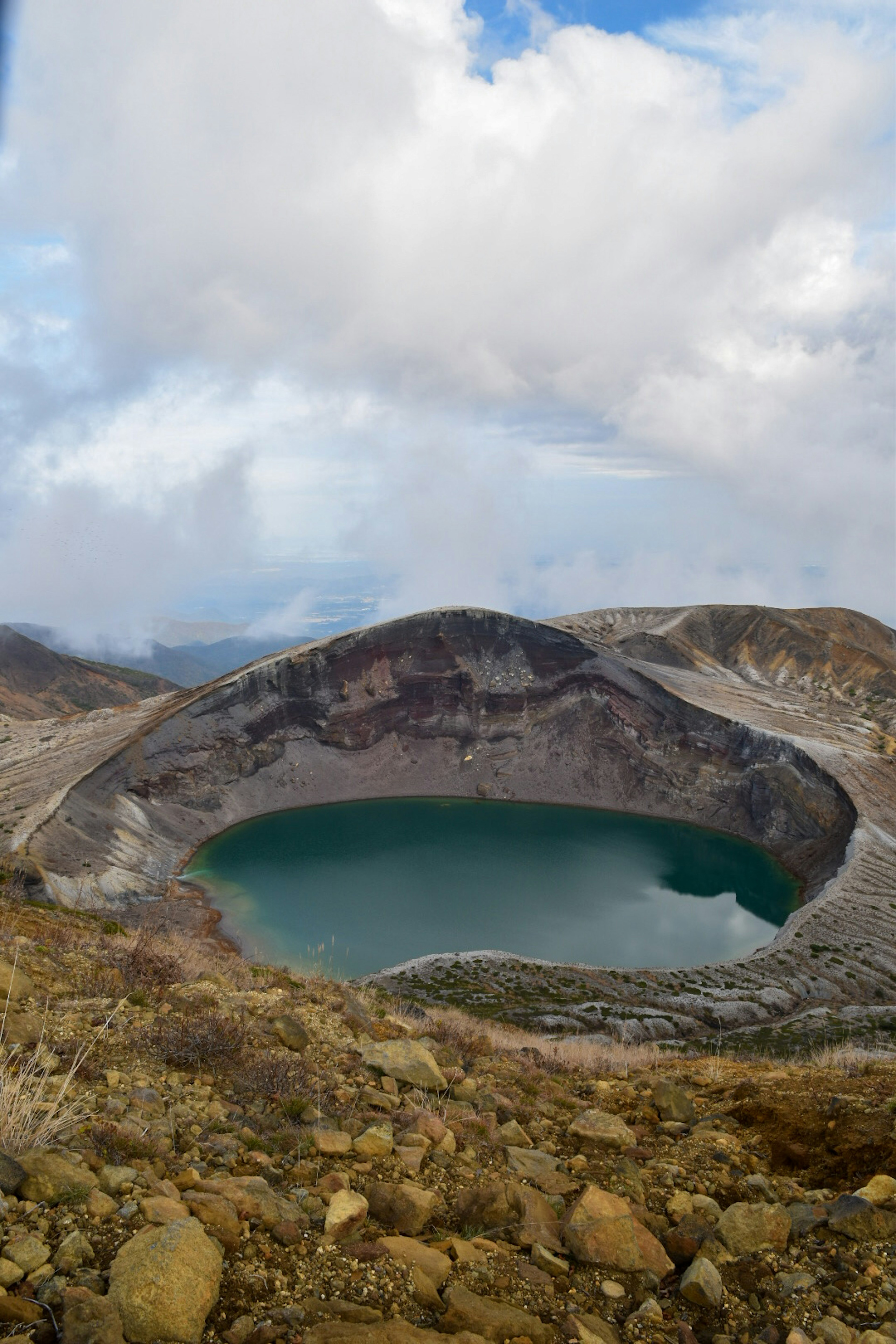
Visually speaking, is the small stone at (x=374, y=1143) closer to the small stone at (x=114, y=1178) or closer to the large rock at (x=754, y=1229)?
the small stone at (x=114, y=1178)

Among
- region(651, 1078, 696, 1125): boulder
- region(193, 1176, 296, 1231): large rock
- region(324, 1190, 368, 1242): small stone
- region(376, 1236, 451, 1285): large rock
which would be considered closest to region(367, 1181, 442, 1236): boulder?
region(324, 1190, 368, 1242): small stone

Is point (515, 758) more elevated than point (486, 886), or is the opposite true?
point (515, 758)

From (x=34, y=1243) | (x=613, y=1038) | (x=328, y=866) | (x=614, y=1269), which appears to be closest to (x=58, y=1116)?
(x=34, y=1243)

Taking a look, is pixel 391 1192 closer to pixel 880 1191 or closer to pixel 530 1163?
pixel 530 1163

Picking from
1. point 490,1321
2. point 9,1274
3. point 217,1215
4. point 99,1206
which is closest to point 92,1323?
point 9,1274

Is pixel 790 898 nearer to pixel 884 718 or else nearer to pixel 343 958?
pixel 343 958

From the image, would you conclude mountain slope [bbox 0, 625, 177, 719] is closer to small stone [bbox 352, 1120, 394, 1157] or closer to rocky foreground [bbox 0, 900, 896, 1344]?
rocky foreground [bbox 0, 900, 896, 1344]
